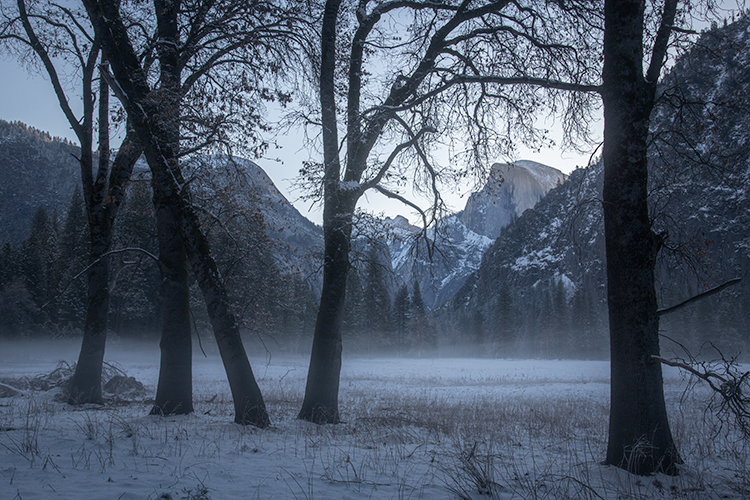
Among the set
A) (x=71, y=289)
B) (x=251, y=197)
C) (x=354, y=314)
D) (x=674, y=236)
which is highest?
(x=251, y=197)

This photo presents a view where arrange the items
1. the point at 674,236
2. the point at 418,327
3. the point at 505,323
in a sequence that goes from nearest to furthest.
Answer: the point at 674,236
the point at 418,327
the point at 505,323

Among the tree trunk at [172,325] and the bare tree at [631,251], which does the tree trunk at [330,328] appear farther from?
the bare tree at [631,251]

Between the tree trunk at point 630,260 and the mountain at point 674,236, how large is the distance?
292 mm

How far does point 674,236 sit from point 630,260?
6.44ft

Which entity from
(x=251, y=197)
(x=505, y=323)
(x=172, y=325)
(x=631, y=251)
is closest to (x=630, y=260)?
(x=631, y=251)

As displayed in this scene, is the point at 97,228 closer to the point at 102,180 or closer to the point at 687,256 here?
the point at 102,180

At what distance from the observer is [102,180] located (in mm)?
10391

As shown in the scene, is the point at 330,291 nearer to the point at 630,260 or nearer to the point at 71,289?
the point at 630,260

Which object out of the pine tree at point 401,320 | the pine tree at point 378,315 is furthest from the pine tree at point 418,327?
the pine tree at point 378,315

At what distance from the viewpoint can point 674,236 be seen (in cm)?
621

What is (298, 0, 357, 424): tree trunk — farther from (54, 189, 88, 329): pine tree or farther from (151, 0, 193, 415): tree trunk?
(54, 189, 88, 329): pine tree

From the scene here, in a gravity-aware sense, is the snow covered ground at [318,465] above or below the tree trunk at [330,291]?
below

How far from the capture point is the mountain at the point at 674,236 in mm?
5691

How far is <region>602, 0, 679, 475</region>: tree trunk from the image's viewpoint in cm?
464
